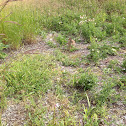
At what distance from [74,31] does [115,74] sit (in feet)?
8.24

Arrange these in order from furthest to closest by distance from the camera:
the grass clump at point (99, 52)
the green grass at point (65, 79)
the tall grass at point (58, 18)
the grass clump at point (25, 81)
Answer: the tall grass at point (58, 18) → the grass clump at point (99, 52) → the grass clump at point (25, 81) → the green grass at point (65, 79)

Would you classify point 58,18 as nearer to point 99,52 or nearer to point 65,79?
point 99,52

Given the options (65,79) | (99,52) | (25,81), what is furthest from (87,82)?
(99,52)

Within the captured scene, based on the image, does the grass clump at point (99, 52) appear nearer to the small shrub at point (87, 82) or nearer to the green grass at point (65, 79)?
the green grass at point (65, 79)

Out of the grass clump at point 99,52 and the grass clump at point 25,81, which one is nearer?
the grass clump at point 25,81

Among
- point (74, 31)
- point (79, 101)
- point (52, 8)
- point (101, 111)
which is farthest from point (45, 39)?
point (101, 111)

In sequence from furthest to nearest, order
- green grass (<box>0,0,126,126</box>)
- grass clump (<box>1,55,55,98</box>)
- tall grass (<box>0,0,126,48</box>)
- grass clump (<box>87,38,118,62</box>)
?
tall grass (<box>0,0,126,48</box>) → grass clump (<box>87,38,118,62</box>) → grass clump (<box>1,55,55,98</box>) → green grass (<box>0,0,126,126</box>)

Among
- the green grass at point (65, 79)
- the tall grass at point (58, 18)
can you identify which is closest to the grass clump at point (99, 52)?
the green grass at point (65, 79)

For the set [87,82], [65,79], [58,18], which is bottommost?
[65,79]

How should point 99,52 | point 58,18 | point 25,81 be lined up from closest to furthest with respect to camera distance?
point 25,81
point 99,52
point 58,18

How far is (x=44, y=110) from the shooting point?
7.64ft

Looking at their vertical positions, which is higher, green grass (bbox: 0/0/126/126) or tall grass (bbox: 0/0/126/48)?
tall grass (bbox: 0/0/126/48)

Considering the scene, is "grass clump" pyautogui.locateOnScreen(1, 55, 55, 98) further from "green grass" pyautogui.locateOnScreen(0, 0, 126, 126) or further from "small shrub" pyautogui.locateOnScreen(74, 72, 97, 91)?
"small shrub" pyautogui.locateOnScreen(74, 72, 97, 91)

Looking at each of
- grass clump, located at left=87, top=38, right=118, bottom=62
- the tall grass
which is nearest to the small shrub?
grass clump, located at left=87, top=38, right=118, bottom=62
